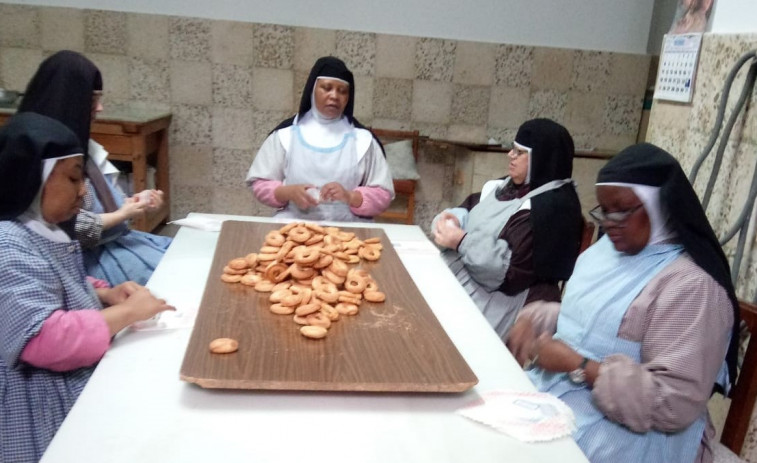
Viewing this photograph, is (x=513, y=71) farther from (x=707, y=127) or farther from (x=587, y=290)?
(x=587, y=290)

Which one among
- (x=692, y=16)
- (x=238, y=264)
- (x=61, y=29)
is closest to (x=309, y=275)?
(x=238, y=264)

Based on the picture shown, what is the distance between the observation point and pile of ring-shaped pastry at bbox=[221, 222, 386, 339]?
4.61 ft

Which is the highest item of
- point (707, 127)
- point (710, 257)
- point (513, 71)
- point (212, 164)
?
point (513, 71)

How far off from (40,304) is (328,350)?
618 mm

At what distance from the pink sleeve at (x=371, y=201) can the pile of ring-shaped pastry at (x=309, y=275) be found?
25.3 inches

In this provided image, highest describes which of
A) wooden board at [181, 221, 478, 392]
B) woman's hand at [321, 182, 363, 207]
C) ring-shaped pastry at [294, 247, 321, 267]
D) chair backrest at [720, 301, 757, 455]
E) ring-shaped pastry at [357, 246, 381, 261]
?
woman's hand at [321, 182, 363, 207]

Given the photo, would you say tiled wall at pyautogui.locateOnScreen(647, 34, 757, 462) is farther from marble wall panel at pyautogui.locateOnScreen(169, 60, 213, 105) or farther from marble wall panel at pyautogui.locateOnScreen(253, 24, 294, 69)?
marble wall panel at pyautogui.locateOnScreen(169, 60, 213, 105)

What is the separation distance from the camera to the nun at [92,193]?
2004mm

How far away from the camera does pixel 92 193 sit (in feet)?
6.84

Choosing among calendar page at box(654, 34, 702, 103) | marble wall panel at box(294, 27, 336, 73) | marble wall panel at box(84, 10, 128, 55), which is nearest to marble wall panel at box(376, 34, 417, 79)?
marble wall panel at box(294, 27, 336, 73)

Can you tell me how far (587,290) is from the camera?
5.28 feet

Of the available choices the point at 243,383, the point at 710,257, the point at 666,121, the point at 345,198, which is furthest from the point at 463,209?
the point at 243,383

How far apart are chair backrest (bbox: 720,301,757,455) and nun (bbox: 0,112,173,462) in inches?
60.8

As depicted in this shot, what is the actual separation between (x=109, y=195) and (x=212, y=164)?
2.06m
